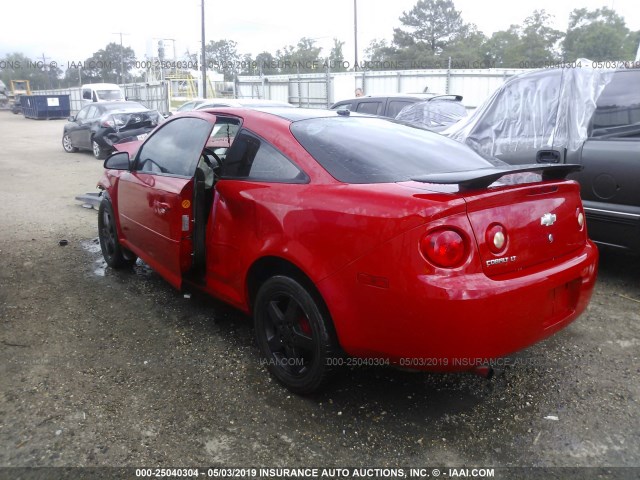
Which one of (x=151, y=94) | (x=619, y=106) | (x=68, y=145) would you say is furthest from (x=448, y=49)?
(x=619, y=106)

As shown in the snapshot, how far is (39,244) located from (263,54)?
65.5 meters

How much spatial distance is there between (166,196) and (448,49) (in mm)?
57364

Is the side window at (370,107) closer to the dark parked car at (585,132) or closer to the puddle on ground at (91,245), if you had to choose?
the dark parked car at (585,132)

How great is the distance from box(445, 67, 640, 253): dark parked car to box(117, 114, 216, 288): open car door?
9.08ft

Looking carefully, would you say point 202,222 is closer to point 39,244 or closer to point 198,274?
point 198,274

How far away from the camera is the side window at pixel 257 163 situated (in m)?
2.95

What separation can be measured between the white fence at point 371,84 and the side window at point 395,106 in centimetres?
874

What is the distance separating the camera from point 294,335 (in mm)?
2906

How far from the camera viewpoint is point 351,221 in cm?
249

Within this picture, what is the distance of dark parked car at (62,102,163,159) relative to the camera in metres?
14.0

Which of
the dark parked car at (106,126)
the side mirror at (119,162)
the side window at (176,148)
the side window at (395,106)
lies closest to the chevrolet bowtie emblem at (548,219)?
the side window at (176,148)

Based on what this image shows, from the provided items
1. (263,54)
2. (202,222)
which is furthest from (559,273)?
(263,54)

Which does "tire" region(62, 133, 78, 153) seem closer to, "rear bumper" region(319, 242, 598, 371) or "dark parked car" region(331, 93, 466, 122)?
"dark parked car" region(331, 93, 466, 122)

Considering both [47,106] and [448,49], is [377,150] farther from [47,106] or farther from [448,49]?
[448,49]
